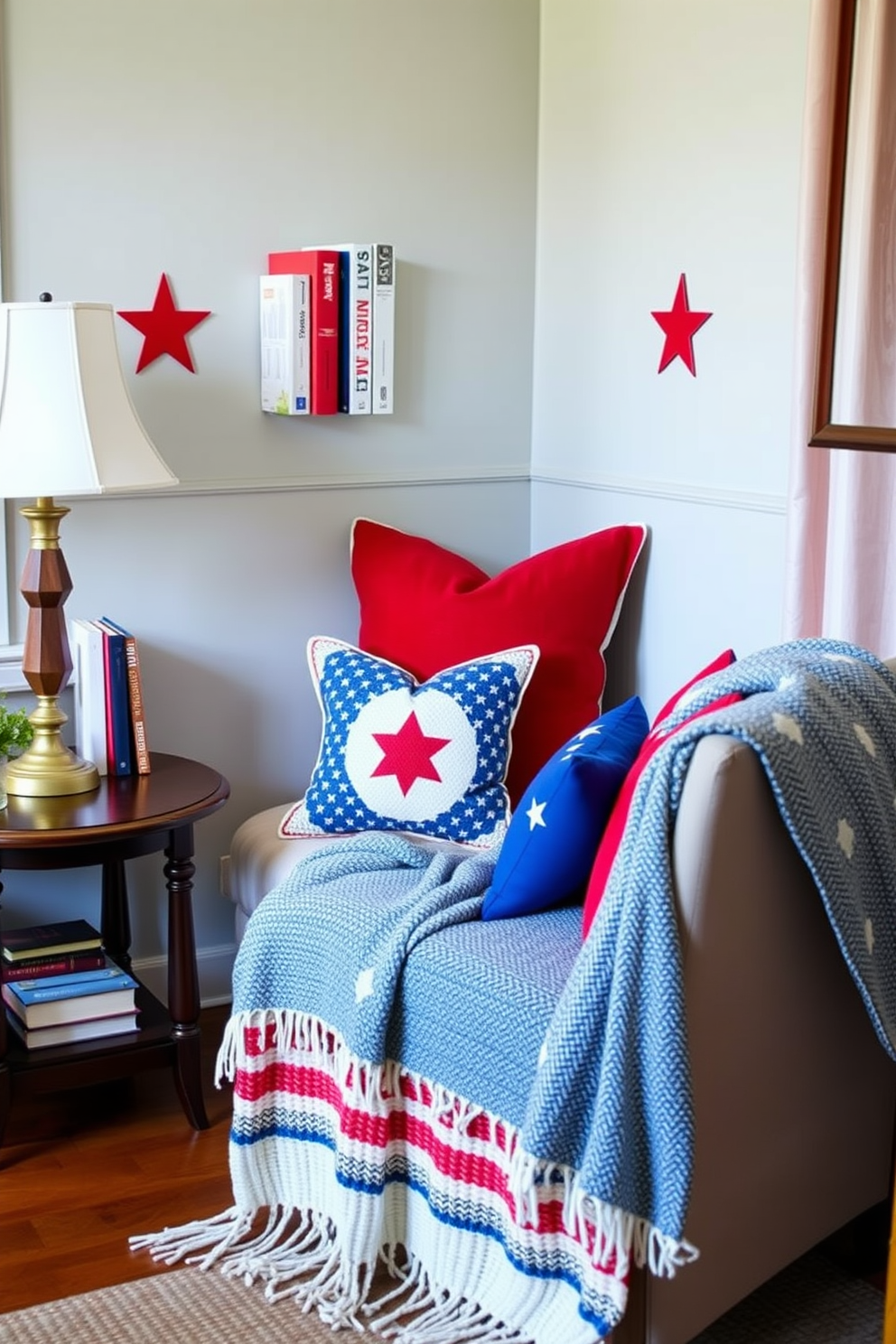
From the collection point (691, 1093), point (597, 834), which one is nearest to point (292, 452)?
point (597, 834)

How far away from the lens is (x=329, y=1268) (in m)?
2.11

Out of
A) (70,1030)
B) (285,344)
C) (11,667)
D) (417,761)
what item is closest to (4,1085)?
(70,1030)

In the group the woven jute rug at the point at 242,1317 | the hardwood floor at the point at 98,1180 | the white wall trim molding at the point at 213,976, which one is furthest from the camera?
the white wall trim molding at the point at 213,976

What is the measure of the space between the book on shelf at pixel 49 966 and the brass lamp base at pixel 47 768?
28 centimetres

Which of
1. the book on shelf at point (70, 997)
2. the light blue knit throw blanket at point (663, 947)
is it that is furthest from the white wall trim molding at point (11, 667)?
the light blue knit throw blanket at point (663, 947)

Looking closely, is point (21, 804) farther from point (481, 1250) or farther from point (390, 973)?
point (481, 1250)

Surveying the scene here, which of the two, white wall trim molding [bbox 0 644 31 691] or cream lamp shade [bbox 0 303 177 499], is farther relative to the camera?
white wall trim molding [bbox 0 644 31 691]

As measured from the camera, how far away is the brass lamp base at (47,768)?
2.45 m

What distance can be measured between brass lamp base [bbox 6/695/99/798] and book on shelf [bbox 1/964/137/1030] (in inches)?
12.2

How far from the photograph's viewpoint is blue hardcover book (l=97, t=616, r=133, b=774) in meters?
2.56

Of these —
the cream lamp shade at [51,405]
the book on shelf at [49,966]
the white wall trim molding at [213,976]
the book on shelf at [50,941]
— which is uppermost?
the cream lamp shade at [51,405]

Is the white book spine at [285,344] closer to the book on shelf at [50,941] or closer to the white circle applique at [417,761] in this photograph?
the white circle applique at [417,761]

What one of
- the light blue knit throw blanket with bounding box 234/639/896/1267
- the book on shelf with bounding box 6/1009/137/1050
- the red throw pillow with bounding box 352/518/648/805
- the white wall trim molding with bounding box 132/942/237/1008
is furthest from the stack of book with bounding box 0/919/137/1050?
the red throw pillow with bounding box 352/518/648/805

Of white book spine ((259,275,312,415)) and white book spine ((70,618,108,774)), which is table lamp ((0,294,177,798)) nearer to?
white book spine ((70,618,108,774))
